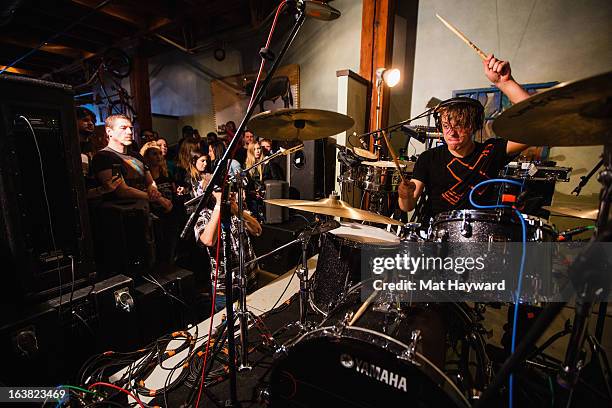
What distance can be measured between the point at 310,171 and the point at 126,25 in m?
5.32

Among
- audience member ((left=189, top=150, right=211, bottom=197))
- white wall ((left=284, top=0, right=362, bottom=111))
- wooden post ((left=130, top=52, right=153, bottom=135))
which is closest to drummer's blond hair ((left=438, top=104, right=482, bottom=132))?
audience member ((left=189, top=150, right=211, bottom=197))

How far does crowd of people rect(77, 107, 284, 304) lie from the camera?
2.47 meters

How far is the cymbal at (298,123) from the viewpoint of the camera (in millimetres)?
1656

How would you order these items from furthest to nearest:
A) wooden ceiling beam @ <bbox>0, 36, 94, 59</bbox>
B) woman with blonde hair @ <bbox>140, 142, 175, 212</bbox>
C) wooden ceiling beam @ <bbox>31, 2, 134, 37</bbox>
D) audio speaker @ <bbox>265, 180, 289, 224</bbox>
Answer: wooden ceiling beam @ <bbox>0, 36, 94, 59</bbox>, wooden ceiling beam @ <bbox>31, 2, 134, 37</bbox>, woman with blonde hair @ <bbox>140, 142, 175, 212</bbox>, audio speaker @ <bbox>265, 180, 289, 224</bbox>

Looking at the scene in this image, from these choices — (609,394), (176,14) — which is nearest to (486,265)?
(609,394)

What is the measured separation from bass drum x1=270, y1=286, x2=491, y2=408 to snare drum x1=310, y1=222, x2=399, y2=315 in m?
0.28

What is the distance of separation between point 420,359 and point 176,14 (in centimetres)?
665

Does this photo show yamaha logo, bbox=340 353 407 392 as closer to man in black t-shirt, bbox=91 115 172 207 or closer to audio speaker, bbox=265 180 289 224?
man in black t-shirt, bbox=91 115 172 207

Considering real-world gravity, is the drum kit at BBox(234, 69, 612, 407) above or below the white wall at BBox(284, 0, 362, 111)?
below

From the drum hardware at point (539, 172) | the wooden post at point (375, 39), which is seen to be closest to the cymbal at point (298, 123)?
the drum hardware at point (539, 172)

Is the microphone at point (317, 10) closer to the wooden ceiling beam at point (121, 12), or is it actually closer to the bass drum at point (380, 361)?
the bass drum at point (380, 361)

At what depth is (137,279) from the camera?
89.0 inches

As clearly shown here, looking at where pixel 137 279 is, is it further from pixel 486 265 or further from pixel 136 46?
pixel 136 46

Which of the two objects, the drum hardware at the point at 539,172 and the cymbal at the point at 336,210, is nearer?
the cymbal at the point at 336,210
